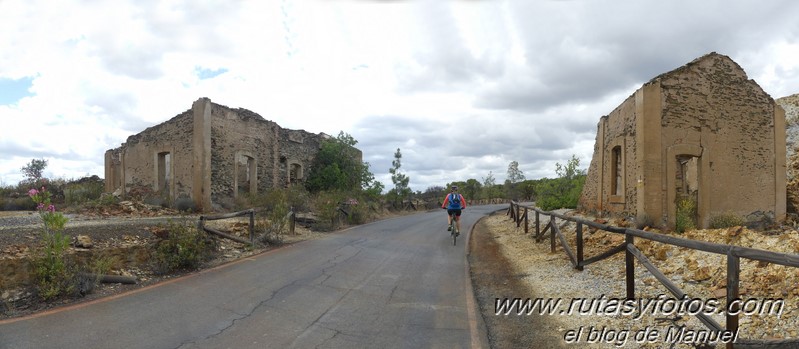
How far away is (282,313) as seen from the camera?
18.8 feet

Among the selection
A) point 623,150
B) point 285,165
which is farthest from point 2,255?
point 285,165

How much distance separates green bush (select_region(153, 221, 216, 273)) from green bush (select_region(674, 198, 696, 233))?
39.2 ft

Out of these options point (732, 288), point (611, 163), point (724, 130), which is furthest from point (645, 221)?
point (732, 288)

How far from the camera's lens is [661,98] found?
1210 centimetres

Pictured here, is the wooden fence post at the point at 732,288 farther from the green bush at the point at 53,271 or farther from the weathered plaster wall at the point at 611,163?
the weathered plaster wall at the point at 611,163

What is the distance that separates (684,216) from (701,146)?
2078 millimetres

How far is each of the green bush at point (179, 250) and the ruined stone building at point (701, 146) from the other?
11011 mm

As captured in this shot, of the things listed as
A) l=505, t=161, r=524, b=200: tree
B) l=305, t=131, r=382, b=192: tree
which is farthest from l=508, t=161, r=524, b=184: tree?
l=305, t=131, r=382, b=192: tree

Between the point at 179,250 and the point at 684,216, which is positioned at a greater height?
the point at 684,216

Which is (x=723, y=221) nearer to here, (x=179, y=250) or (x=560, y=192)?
(x=560, y=192)

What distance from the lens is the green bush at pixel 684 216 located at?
12.1 meters

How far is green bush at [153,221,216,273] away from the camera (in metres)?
8.12

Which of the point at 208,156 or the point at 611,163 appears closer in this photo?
the point at 611,163

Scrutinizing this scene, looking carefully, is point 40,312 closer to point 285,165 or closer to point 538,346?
point 538,346
